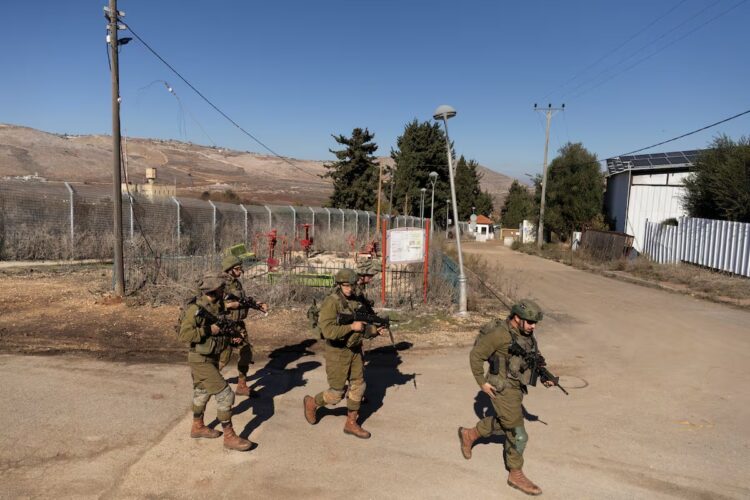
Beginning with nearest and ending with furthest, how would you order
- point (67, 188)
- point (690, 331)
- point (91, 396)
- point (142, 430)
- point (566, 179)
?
point (142, 430)
point (91, 396)
point (690, 331)
point (67, 188)
point (566, 179)

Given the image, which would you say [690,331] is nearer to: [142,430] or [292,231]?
[142,430]

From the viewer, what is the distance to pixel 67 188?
52.1 feet

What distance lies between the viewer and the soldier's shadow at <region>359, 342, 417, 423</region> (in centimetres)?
554

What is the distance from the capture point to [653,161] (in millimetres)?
29672

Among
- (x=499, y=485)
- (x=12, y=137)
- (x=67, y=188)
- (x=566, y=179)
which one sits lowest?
(x=499, y=485)

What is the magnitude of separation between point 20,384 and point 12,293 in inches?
211

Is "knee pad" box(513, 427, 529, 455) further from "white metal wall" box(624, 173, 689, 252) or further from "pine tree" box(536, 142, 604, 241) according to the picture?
"pine tree" box(536, 142, 604, 241)

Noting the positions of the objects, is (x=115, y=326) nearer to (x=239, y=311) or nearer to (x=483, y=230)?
(x=239, y=311)

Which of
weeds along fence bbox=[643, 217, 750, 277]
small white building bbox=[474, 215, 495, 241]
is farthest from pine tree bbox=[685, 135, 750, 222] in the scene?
small white building bbox=[474, 215, 495, 241]

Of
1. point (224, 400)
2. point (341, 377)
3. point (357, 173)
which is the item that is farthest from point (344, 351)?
point (357, 173)

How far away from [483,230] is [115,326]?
68.4 metres

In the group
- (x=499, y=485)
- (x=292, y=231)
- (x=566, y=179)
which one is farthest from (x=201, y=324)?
(x=566, y=179)

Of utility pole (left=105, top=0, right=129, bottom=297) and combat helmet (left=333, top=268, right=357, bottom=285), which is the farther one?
utility pole (left=105, top=0, right=129, bottom=297)

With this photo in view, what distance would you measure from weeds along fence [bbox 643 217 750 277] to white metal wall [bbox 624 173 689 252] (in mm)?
2727
